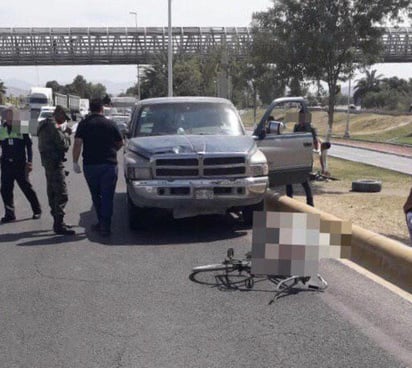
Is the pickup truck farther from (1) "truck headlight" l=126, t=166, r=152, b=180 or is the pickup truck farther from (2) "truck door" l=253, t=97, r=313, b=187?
(2) "truck door" l=253, t=97, r=313, b=187

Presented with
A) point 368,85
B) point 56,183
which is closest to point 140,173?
point 56,183

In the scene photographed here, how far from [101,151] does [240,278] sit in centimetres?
324

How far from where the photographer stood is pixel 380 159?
80.8 ft

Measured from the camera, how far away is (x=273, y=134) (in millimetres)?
11047

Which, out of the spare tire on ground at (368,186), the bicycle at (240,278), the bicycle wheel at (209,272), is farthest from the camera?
the spare tire on ground at (368,186)

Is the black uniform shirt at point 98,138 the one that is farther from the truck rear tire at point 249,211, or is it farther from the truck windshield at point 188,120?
the truck rear tire at point 249,211

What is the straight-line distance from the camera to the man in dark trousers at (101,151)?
9289 millimetres

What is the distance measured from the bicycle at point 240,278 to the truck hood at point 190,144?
2268 millimetres

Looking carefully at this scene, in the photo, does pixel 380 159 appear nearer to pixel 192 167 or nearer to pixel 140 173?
pixel 192 167

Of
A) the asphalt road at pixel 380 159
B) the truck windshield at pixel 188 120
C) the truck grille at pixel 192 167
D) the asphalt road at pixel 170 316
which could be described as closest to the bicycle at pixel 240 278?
the asphalt road at pixel 170 316

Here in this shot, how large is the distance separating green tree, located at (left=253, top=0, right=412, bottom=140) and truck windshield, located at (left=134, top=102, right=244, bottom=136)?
5.15 m

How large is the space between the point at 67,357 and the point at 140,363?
53cm

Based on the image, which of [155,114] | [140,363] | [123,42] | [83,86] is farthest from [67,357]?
[83,86]

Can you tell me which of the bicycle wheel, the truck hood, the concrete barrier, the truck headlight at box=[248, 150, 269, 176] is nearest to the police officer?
the truck hood
